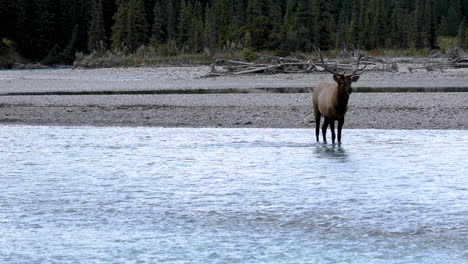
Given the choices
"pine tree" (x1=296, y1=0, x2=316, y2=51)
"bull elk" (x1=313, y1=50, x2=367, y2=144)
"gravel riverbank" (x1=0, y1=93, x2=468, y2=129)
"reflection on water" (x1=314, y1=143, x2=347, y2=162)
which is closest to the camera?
"reflection on water" (x1=314, y1=143, x2=347, y2=162)

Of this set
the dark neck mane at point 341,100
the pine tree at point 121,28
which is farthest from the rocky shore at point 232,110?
the pine tree at point 121,28

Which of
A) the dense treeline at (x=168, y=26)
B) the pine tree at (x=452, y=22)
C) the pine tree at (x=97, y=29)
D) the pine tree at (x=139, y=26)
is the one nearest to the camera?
the dense treeline at (x=168, y=26)

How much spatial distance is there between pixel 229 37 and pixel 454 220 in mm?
82535

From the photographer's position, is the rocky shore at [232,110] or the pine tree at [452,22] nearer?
the rocky shore at [232,110]

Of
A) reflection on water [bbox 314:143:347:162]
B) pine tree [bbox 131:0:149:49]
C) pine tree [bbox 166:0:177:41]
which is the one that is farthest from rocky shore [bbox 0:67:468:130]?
pine tree [bbox 166:0:177:41]

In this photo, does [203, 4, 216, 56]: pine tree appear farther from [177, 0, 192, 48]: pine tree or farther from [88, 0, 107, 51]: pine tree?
[88, 0, 107, 51]: pine tree

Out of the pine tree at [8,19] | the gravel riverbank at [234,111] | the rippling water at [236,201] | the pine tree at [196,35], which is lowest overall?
the gravel riverbank at [234,111]

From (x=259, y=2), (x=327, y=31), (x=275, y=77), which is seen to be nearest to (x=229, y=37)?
(x=327, y=31)

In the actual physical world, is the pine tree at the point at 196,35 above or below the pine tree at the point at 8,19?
below

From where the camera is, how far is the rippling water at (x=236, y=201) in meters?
6.86

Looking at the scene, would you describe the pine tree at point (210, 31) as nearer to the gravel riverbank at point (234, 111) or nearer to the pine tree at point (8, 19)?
the pine tree at point (8, 19)

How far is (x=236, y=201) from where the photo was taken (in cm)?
911

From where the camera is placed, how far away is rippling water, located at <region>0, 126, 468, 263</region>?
6859 millimetres

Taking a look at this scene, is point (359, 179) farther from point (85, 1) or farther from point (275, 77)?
point (85, 1)
